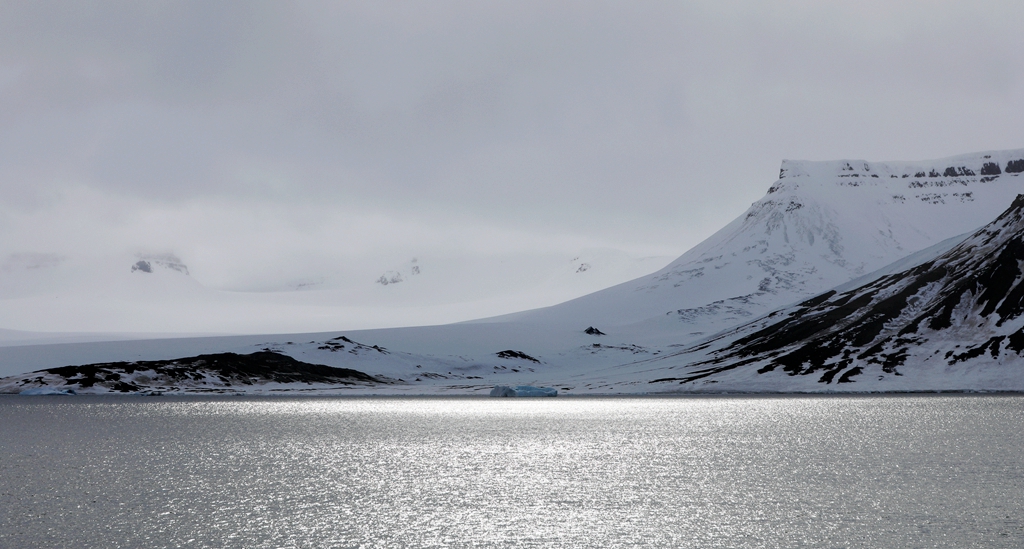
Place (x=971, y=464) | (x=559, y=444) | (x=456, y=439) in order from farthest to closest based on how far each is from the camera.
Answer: (x=456, y=439)
(x=559, y=444)
(x=971, y=464)

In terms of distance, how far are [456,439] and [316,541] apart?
2105 inches

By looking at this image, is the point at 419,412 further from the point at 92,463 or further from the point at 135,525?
the point at 135,525

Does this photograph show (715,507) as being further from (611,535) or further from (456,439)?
(456,439)

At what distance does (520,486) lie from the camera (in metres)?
53.7

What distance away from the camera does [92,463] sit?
214 ft

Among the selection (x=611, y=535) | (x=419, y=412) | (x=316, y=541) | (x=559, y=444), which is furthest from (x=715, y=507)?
(x=419, y=412)

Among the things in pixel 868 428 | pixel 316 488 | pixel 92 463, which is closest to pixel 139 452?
pixel 92 463

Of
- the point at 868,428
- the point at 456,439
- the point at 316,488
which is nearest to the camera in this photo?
the point at 316,488

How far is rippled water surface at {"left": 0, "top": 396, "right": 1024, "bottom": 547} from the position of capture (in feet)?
127

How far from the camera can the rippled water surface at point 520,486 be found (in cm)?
3856

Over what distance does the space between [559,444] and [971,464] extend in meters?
35.0

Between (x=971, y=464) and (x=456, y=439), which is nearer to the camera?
(x=971, y=464)

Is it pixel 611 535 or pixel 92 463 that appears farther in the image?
pixel 92 463

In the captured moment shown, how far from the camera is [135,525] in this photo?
133ft
